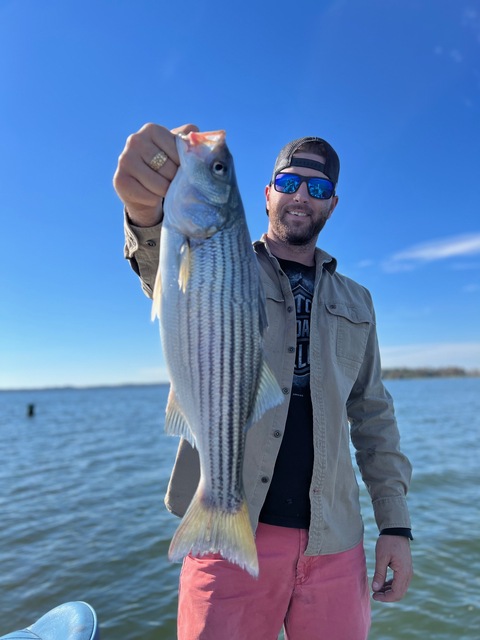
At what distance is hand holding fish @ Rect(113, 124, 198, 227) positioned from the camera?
2271 millimetres

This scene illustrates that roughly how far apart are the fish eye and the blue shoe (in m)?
3.56

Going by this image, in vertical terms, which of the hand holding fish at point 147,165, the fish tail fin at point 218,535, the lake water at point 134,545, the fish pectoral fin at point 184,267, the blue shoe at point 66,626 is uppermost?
the hand holding fish at point 147,165

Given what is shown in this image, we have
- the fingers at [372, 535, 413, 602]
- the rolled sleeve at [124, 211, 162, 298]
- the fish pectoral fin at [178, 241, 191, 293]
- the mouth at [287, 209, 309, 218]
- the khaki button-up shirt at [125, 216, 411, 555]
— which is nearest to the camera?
the fish pectoral fin at [178, 241, 191, 293]

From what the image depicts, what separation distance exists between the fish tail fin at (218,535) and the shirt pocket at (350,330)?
1465mm

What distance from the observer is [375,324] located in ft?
12.4

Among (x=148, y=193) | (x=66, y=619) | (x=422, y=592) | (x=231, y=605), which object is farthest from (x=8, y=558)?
(x=148, y=193)

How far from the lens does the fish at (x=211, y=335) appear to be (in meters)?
2.21

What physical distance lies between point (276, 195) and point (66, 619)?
3863 millimetres

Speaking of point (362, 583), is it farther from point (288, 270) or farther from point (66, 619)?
point (66, 619)

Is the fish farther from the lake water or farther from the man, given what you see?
the lake water

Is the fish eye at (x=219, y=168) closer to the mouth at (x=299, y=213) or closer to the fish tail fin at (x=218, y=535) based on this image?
the mouth at (x=299, y=213)

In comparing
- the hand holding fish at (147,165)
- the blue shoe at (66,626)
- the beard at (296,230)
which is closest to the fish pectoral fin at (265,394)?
the hand holding fish at (147,165)

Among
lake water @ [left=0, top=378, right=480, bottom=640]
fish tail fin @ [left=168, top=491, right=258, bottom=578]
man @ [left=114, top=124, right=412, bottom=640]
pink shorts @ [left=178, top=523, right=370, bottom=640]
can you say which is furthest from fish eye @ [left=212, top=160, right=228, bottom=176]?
lake water @ [left=0, top=378, right=480, bottom=640]

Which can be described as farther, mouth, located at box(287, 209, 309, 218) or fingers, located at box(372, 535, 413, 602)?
mouth, located at box(287, 209, 309, 218)
